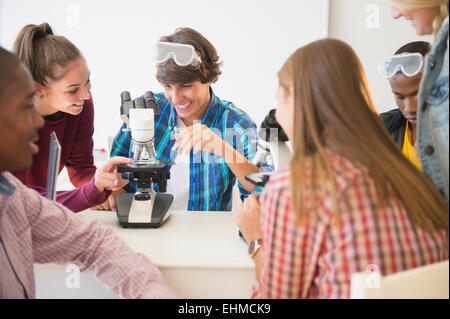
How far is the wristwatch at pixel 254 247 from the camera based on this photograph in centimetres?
129

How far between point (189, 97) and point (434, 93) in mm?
1160

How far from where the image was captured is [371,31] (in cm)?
382

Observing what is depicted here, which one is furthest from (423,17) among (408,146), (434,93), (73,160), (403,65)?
(73,160)

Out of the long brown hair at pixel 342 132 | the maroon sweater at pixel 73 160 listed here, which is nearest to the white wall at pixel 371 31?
the maroon sweater at pixel 73 160

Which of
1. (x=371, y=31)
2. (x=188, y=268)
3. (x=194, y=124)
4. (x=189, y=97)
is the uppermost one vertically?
(x=371, y=31)

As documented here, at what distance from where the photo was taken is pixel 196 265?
1.27 metres

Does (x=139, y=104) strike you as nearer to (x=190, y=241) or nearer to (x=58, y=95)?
(x=58, y=95)

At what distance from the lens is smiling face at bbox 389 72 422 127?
5.88ft

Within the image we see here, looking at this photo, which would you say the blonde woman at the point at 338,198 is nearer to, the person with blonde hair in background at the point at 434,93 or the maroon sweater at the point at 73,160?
the person with blonde hair in background at the point at 434,93

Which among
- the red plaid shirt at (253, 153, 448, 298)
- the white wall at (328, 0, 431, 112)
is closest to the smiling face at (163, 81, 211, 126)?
the red plaid shirt at (253, 153, 448, 298)

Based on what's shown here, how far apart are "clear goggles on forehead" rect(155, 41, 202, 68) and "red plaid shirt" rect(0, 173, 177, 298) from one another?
2.70ft

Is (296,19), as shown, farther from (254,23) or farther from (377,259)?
(377,259)

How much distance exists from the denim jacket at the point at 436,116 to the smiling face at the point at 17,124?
3.23ft

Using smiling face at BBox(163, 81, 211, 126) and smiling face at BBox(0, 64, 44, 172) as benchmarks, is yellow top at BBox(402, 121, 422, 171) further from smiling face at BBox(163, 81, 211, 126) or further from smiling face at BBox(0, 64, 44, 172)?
smiling face at BBox(0, 64, 44, 172)
